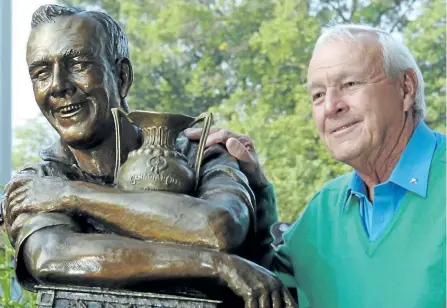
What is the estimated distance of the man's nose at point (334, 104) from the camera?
5.85 ft

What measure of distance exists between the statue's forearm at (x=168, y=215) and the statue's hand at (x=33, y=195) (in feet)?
0.11

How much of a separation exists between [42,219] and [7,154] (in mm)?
2310

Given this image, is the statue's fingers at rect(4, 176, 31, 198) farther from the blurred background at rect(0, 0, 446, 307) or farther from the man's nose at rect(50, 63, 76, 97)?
the blurred background at rect(0, 0, 446, 307)

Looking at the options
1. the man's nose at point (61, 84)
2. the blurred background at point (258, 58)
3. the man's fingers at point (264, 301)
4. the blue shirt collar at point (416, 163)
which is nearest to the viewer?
the man's fingers at point (264, 301)

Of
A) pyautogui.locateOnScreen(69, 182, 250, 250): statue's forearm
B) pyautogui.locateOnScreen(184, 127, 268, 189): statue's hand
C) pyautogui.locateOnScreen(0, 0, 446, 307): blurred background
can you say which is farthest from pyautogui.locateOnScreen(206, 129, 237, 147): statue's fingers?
pyautogui.locateOnScreen(0, 0, 446, 307): blurred background

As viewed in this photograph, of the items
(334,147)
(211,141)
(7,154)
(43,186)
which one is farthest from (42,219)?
(7,154)

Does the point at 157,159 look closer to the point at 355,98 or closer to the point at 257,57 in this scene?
the point at 355,98

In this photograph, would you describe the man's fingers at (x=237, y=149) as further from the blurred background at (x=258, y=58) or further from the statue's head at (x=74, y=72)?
the blurred background at (x=258, y=58)

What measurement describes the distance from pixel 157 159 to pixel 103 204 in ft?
0.46

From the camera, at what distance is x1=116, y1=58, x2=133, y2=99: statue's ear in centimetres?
172

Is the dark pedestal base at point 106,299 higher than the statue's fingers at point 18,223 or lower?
lower

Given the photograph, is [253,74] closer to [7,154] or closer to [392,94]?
[7,154]

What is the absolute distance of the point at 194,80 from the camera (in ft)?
19.0

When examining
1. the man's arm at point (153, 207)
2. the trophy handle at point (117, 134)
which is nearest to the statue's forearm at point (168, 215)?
the man's arm at point (153, 207)
